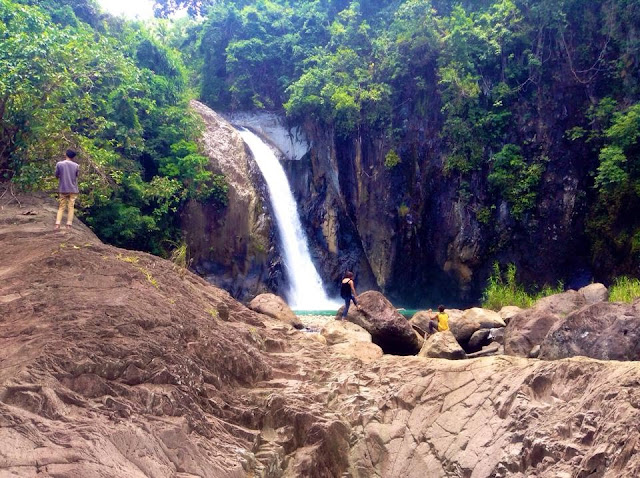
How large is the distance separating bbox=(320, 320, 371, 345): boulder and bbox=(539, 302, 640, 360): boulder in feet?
10.6

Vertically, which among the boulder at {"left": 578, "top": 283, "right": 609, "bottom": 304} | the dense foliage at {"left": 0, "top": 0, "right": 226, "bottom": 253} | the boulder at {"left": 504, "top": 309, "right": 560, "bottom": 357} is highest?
the dense foliage at {"left": 0, "top": 0, "right": 226, "bottom": 253}

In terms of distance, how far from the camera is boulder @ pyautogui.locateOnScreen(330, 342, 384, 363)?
9.42 meters

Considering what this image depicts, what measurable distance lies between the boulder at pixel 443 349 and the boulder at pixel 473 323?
11.3ft

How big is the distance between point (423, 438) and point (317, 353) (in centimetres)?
256

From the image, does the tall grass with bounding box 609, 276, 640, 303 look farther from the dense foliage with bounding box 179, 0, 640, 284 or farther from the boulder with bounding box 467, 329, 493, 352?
the dense foliage with bounding box 179, 0, 640, 284

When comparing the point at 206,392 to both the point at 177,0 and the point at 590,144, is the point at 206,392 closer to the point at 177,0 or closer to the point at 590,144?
the point at 590,144

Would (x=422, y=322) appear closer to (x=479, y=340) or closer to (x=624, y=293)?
Answer: (x=479, y=340)

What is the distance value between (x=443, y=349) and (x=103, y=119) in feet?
32.8

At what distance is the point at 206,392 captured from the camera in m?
5.92

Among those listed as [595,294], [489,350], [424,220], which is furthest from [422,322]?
[424,220]

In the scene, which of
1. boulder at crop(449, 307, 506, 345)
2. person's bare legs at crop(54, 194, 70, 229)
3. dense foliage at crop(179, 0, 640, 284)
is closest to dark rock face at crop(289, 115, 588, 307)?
dense foliage at crop(179, 0, 640, 284)

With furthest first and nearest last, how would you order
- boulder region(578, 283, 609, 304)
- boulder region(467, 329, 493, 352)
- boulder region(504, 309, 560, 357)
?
boulder region(578, 283, 609, 304), boulder region(467, 329, 493, 352), boulder region(504, 309, 560, 357)

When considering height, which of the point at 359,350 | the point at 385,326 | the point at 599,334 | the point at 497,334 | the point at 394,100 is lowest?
the point at 359,350

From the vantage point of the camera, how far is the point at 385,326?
11.9 metres
